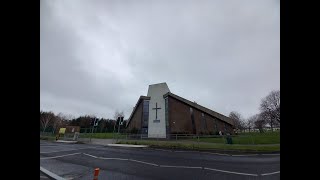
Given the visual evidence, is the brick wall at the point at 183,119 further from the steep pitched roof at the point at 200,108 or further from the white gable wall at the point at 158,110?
the white gable wall at the point at 158,110

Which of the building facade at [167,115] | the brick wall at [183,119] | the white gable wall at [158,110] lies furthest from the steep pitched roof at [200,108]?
the white gable wall at [158,110]

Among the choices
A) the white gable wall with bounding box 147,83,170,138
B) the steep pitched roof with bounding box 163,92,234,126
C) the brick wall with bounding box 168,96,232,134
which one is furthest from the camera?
the steep pitched roof with bounding box 163,92,234,126

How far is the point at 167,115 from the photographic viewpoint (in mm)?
43781

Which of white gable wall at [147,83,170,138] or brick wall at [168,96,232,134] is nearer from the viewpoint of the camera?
white gable wall at [147,83,170,138]

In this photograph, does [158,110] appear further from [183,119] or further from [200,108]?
[200,108]

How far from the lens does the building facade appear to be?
4334 centimetres

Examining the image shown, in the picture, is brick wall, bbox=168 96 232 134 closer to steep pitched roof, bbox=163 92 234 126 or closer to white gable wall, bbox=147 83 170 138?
steep pitched roof, bbox=163 92 234 126

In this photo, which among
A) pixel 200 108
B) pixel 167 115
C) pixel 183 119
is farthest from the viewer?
pixel 200 108

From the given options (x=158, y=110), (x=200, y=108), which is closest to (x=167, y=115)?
(x=158, y=110)

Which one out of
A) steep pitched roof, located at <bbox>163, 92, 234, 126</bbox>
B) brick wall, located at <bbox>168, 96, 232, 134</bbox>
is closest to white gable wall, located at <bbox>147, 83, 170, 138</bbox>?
steep pitched roof, located at <bbox>163, 92, 234, 126</bbox>

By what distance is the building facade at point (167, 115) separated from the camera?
43344 millimetres

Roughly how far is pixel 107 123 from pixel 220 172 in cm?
8372
